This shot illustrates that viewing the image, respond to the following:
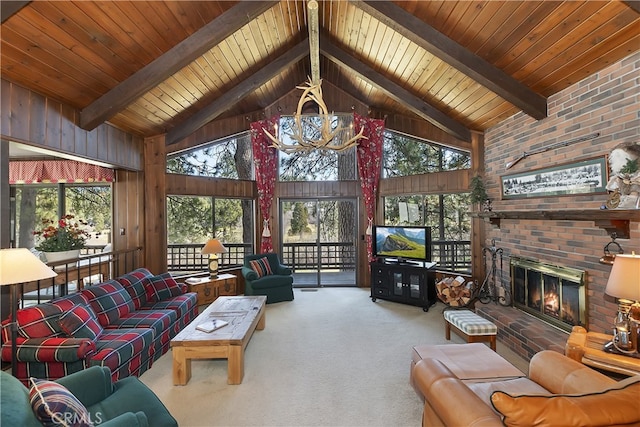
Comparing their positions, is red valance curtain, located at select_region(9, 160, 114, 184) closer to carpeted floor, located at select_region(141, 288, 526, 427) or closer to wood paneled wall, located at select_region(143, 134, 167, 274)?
wood paneled wall, located at select_region(143, 134, 167, 274)

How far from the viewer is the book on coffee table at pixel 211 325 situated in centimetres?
309

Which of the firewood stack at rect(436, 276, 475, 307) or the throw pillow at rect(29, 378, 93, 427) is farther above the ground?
the throw pillow at rect(29, 378, 93, 427)

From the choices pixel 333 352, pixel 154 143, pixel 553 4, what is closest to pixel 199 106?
pixel 154 143

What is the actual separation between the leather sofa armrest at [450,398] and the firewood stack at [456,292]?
355 centimetres

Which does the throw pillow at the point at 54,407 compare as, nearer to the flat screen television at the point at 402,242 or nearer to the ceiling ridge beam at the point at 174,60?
the ceiling ridge beam at the point at 174,60

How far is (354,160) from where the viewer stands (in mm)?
6730

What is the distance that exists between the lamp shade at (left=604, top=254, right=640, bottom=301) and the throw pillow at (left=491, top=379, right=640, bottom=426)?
1140mm

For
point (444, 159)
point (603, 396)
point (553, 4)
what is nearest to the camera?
point (603, 396)

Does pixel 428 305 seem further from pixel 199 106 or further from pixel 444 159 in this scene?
pixel 199 106

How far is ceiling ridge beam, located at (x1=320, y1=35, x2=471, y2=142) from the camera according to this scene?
15.9 ft

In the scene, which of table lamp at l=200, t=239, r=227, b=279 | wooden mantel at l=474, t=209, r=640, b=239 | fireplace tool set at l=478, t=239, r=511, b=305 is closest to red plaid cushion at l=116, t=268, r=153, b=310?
table lamp at l=200, t=239, r=227, b=279

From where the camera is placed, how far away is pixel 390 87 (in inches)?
193

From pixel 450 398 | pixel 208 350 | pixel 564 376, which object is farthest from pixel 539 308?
pixel 208 350

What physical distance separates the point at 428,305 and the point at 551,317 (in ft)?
5.84
